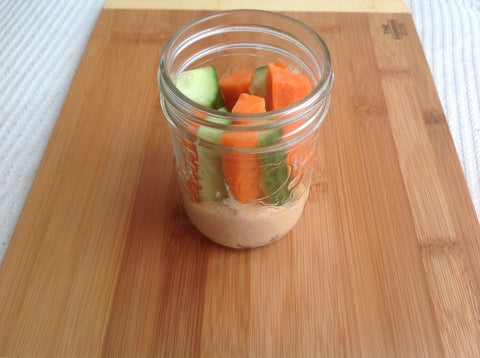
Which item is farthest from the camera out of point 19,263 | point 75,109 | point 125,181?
point 75,109

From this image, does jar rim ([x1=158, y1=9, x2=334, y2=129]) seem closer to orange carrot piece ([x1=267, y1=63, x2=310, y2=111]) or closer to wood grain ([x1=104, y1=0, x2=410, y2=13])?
orange carrot piece ([x1=267, y1=63, x2=310, y2=111])

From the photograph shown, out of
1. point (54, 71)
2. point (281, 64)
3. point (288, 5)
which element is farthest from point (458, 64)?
point (54, 71)

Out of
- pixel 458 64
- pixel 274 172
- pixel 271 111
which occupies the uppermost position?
pixel 271 111

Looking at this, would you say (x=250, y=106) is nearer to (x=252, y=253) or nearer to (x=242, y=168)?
(x=242, y=168)

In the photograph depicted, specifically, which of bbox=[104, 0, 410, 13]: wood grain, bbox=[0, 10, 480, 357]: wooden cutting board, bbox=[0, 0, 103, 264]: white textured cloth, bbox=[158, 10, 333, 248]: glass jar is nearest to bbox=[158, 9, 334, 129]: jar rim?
bbox=[158, 10, 333, 248]: glass jar

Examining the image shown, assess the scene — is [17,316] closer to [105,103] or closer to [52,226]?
[52,226]

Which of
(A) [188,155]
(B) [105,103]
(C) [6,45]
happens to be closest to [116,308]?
(A) [188,155]

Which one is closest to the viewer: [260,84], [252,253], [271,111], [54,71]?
[271,111]
